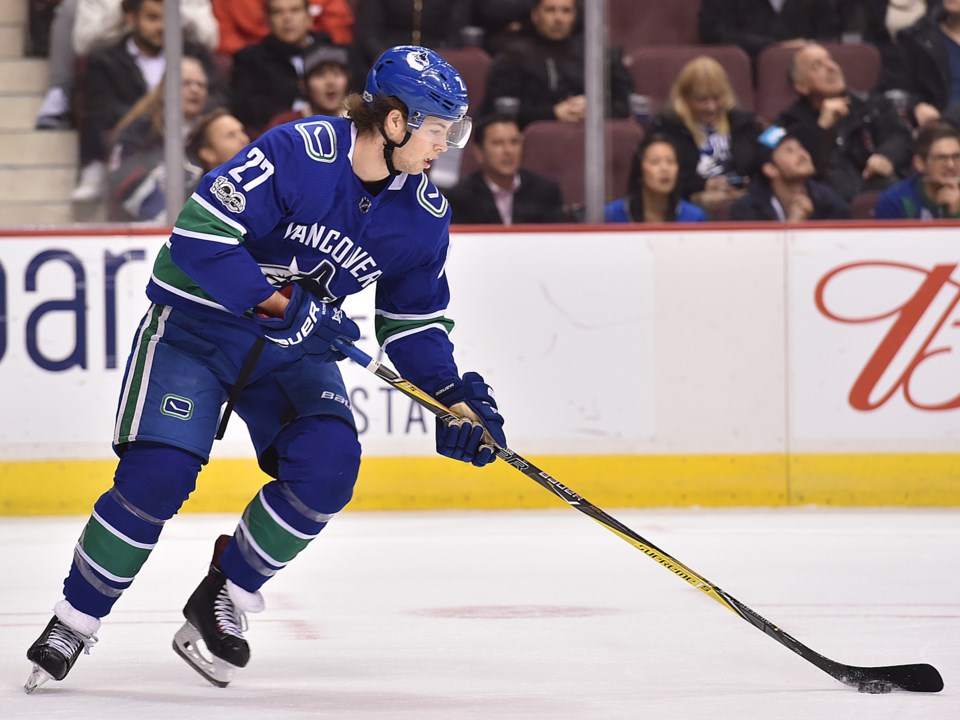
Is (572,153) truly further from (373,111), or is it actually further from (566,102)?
(373,111)

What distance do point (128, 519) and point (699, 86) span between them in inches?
124

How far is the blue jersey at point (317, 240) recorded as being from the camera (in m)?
2.65

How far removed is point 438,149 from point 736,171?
266 cm

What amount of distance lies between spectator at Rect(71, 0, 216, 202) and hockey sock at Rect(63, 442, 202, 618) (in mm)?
2612

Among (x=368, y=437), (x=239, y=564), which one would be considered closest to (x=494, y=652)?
(x=239, y=564)

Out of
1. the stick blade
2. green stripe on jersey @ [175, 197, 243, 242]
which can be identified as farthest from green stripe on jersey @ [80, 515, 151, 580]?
the stick blade

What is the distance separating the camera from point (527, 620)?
337cm

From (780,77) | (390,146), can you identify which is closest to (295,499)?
(390,146)

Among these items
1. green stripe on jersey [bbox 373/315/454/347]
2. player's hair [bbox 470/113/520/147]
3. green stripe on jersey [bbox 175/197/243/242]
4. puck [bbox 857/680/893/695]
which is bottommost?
puck [bbox 857/680/893/695]

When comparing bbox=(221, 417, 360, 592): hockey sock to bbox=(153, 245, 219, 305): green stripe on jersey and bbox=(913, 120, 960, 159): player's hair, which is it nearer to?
bbox=(153, 245, 219, 305): green stripe on jersey

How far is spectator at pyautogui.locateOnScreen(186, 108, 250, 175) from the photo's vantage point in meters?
5.12

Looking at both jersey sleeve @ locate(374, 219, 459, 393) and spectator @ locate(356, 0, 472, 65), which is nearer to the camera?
jersey sleeve @ locate(374, 219, 459, 393)

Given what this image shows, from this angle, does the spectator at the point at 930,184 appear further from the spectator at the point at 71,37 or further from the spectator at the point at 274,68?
the spectator at the point at 71,37

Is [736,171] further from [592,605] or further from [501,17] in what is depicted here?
[592,605]
